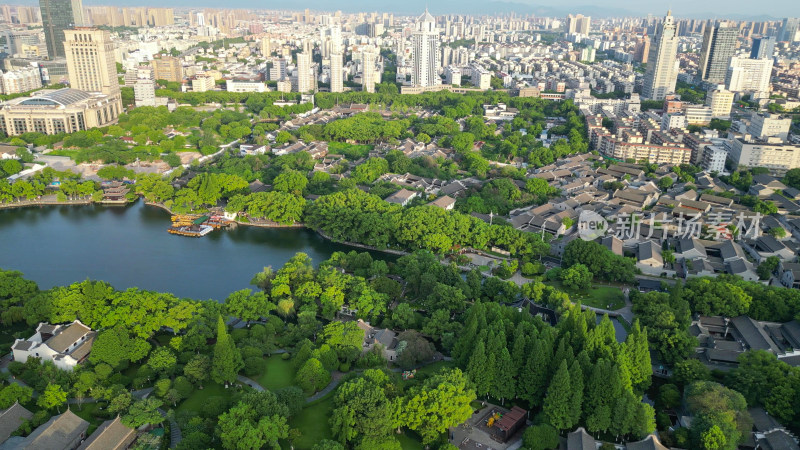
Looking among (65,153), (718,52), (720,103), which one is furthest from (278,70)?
(718,52)

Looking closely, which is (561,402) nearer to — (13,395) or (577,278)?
(577,278)

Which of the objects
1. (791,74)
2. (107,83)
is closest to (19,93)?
(107,83)

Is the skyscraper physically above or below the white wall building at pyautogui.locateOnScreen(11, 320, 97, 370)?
above

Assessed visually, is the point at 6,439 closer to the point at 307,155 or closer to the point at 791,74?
the point at 307,155

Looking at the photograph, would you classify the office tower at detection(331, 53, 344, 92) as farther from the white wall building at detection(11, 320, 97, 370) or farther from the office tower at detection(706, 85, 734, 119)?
the white wall building at detection(11, 320, 97, 370)

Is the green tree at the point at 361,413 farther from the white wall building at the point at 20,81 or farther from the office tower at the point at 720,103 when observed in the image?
the white wall building at the point at 20,81

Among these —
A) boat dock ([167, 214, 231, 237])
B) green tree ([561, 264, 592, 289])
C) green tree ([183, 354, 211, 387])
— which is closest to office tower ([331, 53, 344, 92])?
boat dock ([167, 214, 231, 237])

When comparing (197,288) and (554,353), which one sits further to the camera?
(197,288)
